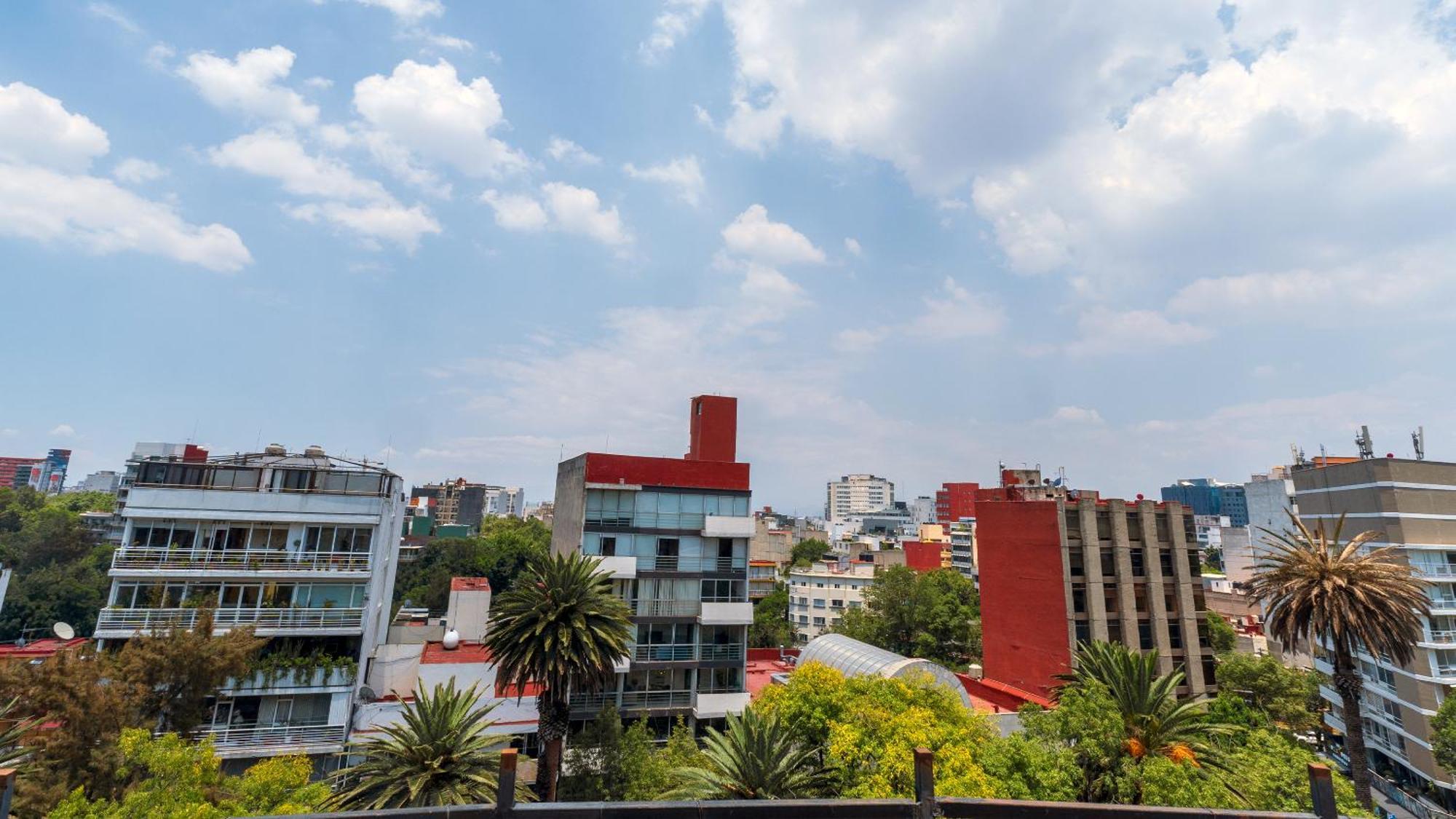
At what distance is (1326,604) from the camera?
27.6m

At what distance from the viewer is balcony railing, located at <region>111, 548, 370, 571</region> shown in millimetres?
30078

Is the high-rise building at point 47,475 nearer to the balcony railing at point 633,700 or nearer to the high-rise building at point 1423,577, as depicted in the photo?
the balcony railing at point 633,700

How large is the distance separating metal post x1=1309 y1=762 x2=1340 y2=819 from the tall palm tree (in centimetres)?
2597

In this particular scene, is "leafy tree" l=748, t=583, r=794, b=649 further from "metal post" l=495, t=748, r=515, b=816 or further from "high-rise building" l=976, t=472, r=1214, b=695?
"metal post" l=495, t=748, r=515, b=816

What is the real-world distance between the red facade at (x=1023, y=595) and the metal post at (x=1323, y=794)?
43.6m

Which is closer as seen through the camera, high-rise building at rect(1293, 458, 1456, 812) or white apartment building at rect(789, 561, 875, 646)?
high-rise building at rect(1293, 458, 1456, 812)

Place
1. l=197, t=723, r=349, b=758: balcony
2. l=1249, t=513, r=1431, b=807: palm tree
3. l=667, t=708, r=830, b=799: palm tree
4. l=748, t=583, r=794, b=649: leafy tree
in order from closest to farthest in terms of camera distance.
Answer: l=667, t=708, r=830, b=799: palm tree < l=1249, t=513, r=1431, b=807: palm tree < l=197, t=723, r=349, b=758: balcony < l=748, t=583, r=794, b=649: leafy tree

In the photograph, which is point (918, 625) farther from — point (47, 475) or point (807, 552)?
point (47, 475)

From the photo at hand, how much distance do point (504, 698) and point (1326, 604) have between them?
4270 centimetres

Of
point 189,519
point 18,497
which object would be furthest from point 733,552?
→ point 18,497

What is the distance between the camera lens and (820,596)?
95.2 metres

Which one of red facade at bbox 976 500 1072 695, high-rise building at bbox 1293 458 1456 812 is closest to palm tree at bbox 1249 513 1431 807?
high-rise building at bbox 1293 458 1456 812

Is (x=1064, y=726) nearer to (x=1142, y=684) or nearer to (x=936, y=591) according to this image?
(x=1142, y=684)

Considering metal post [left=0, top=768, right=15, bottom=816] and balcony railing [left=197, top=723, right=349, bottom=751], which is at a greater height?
metal post [left=0, top=768, right=15, bottom=816]
